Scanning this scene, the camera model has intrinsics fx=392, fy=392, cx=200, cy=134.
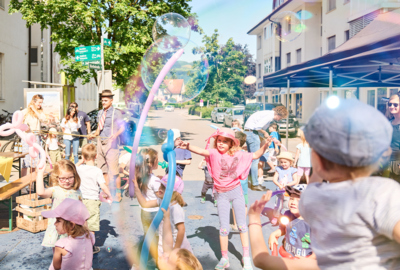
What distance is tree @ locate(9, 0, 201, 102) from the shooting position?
15102mm

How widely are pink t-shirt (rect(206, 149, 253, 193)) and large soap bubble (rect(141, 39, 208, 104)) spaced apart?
4.54 ft

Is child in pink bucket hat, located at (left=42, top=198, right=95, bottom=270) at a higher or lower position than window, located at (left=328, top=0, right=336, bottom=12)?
lower

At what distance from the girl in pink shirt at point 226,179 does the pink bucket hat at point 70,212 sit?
59.8 inches

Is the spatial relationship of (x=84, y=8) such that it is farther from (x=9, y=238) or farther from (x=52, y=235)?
(x=52, y=235)

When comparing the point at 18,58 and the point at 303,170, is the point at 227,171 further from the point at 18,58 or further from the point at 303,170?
the point at 18,58

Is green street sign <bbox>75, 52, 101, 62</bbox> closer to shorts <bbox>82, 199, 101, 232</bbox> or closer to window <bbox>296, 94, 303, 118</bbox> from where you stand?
shorts <bbox>82, 199, 101, 232</bbox>

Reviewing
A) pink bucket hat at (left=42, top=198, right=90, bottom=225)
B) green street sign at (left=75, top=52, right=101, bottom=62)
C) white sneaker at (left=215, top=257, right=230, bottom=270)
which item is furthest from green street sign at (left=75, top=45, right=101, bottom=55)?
pink bucket hat at (left=42, top=198, right=90, bottom=225)

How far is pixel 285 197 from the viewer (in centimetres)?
440

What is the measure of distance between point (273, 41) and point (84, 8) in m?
26.7

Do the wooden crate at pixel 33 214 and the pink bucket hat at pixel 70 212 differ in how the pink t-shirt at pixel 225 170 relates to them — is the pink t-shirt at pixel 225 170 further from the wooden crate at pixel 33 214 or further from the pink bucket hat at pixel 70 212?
the wooden crate at pixel 33 214

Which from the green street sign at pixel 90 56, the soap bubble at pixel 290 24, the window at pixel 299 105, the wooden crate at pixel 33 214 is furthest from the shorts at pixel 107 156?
the window at pixel 299 105

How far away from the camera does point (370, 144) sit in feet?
3.56

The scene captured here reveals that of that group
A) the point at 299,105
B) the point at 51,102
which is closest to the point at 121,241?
the point at 51,102

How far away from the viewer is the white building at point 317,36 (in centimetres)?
2086
